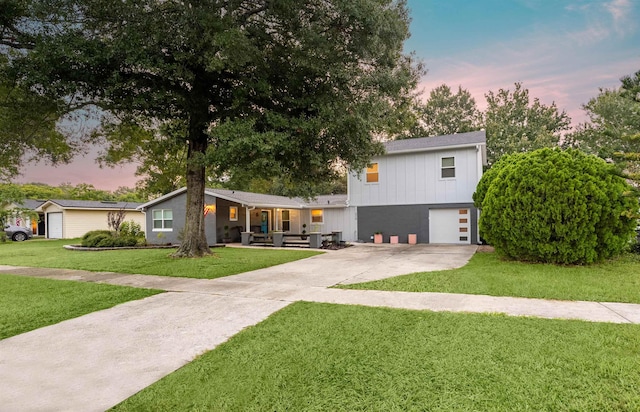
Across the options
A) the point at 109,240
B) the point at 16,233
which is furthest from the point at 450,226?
the point at 16,233

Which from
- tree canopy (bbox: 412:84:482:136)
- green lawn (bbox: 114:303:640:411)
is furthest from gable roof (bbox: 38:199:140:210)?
tree canopy (bbox: 412:84:482:136)

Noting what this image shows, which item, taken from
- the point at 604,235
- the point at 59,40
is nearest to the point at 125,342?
the point at 59,40

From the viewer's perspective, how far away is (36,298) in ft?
20.9

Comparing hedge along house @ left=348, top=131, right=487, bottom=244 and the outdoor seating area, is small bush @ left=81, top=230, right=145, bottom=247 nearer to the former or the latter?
the outdoor seating area

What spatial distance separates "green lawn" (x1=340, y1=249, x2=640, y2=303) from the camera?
615cm

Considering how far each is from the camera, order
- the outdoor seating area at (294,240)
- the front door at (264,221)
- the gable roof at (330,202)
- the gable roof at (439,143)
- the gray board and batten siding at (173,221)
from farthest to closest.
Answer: the front door at (264,221) → the gray board and batten siding at (173,221) → the gable roof at (330,202) → the outdoor seating area at (294,240) → the gable roof at (439,143)

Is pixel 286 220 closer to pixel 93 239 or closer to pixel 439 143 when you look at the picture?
pixel 93 239

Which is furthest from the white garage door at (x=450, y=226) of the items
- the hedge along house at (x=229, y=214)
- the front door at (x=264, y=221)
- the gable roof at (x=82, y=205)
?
the gable roof at (x=82, y=205)

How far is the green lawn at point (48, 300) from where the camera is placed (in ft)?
16.3

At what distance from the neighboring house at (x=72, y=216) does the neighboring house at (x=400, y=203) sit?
37.0ft

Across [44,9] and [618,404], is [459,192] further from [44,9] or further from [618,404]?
[44,9]

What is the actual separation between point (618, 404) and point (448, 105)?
34388 millimetres

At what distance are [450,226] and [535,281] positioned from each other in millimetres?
9867

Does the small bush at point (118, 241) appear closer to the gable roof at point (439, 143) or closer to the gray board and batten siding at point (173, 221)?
the gray board and batten siding at point (173, 221)
